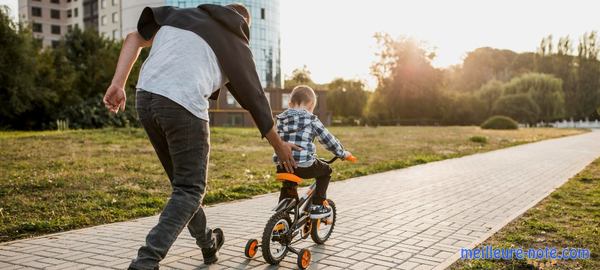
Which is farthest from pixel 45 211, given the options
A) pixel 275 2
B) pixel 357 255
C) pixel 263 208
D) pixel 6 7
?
pixel 275 2

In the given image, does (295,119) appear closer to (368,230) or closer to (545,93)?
(368,230)

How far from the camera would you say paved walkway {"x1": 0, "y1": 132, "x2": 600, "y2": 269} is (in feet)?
14.6

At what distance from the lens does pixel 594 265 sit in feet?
14.6

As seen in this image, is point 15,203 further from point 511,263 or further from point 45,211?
point 511,263

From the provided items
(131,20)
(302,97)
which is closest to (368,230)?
(302,97)

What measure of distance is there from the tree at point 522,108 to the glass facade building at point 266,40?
3179 cm

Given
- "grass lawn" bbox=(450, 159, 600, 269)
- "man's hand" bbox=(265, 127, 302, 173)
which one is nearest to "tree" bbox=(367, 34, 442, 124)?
"grass lawn" bbox=(450, 159, 600, 269)

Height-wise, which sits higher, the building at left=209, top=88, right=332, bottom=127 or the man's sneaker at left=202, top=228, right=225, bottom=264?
the building at left=209, top=88, right=332, bottom=127

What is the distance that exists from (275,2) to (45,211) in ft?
241

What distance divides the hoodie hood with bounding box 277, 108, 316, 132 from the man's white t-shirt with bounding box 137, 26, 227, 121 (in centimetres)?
118

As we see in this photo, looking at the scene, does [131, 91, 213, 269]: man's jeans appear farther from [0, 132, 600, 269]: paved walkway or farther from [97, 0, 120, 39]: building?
[97, 0, 120, 39]: building

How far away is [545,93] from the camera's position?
65.6 meters

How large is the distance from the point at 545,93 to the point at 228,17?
2738 inches

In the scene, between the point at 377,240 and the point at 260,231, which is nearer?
the point at 377,240
